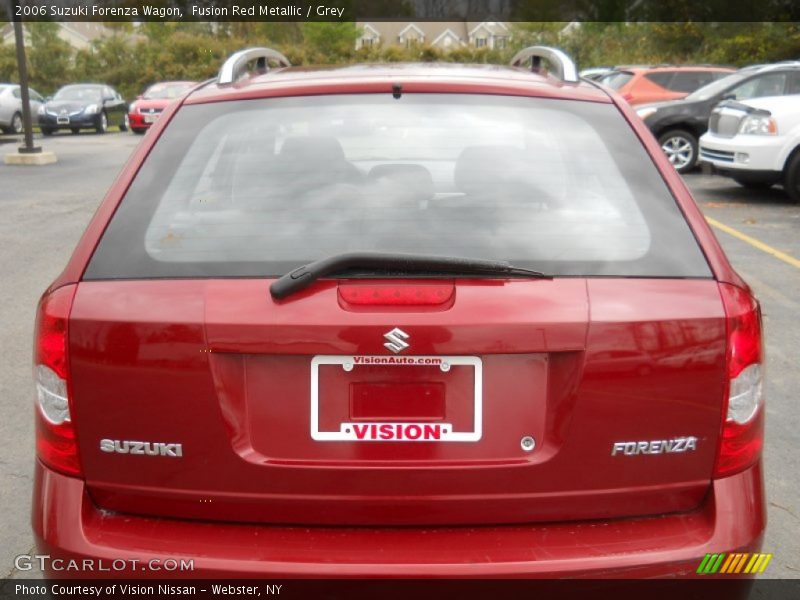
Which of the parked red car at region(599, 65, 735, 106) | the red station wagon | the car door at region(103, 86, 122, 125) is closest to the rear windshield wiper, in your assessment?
the red station wagon

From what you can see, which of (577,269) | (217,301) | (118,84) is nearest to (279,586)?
(217,301)

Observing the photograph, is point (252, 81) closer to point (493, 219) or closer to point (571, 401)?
point (493, 219)

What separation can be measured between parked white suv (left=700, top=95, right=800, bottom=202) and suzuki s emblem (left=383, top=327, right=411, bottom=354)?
11.3 meters

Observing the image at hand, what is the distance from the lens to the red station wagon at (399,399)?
2203 mm

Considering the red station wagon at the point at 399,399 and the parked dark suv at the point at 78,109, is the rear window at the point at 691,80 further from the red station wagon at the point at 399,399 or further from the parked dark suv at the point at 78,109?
the parked dark suv at the point at 78,109

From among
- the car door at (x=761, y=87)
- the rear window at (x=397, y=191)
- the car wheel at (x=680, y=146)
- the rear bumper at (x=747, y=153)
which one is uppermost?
the rear window at (x=397, y=191)

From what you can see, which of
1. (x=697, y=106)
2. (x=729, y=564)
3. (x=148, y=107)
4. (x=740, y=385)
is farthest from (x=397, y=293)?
(x=148, y=107)

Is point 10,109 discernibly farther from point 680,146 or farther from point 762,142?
point 762,142

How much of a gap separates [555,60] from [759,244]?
23.9 feet

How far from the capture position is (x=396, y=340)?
7.16 ft

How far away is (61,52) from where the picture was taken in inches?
2030

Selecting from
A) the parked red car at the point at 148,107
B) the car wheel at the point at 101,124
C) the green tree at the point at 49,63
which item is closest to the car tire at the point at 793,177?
the parked red car at the point at 148,107

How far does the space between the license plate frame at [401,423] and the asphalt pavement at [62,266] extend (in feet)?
5.67

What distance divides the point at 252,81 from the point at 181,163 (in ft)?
1.66
